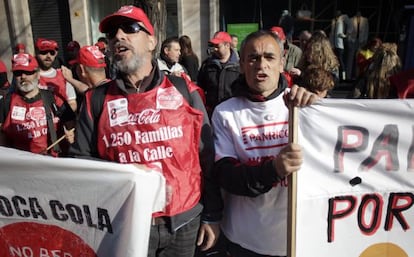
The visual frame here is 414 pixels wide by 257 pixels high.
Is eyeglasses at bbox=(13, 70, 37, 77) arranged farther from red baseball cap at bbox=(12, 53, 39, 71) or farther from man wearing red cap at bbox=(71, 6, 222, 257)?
man wearing red cap at bbox=(71, 6, 222, 257)

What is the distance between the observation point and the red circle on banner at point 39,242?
1.95 metres

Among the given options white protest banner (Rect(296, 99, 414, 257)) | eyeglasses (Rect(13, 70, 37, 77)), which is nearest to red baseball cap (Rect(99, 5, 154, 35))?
white protest banner (Rect(296, 99, 414, 257))

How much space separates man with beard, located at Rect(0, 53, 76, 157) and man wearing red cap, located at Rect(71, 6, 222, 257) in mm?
1547

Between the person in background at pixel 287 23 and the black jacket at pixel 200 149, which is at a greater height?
the person in background at pixel 287 23

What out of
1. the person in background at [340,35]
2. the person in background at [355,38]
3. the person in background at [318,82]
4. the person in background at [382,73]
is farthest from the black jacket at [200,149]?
the person in background at [355,38]

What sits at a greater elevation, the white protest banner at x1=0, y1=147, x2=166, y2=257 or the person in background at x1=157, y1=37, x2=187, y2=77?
the person in background at x1=157, y1=37, x2=187, y2=77

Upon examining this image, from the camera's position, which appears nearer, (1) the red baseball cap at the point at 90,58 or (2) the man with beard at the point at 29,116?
(2) the man with beard at the point at 29,116

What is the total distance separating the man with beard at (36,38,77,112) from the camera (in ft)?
13.3

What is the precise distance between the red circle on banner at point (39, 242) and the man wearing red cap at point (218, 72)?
108 inches

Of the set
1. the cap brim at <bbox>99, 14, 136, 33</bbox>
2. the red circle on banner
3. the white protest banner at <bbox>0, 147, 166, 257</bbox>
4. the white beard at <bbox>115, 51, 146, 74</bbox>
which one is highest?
the cap brim at <bbox>99, 14, 136, 33</bbox>

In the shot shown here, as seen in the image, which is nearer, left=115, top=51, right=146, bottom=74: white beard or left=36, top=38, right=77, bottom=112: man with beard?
left=115, top=51, right=146, bottom=74: white beard

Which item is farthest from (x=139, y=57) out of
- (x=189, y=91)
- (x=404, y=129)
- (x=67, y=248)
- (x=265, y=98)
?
(x=404, y=129)

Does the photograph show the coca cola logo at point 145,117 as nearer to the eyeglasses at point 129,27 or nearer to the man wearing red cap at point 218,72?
the eyeglasses at point 129,27

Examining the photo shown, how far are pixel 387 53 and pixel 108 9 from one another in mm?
10334
